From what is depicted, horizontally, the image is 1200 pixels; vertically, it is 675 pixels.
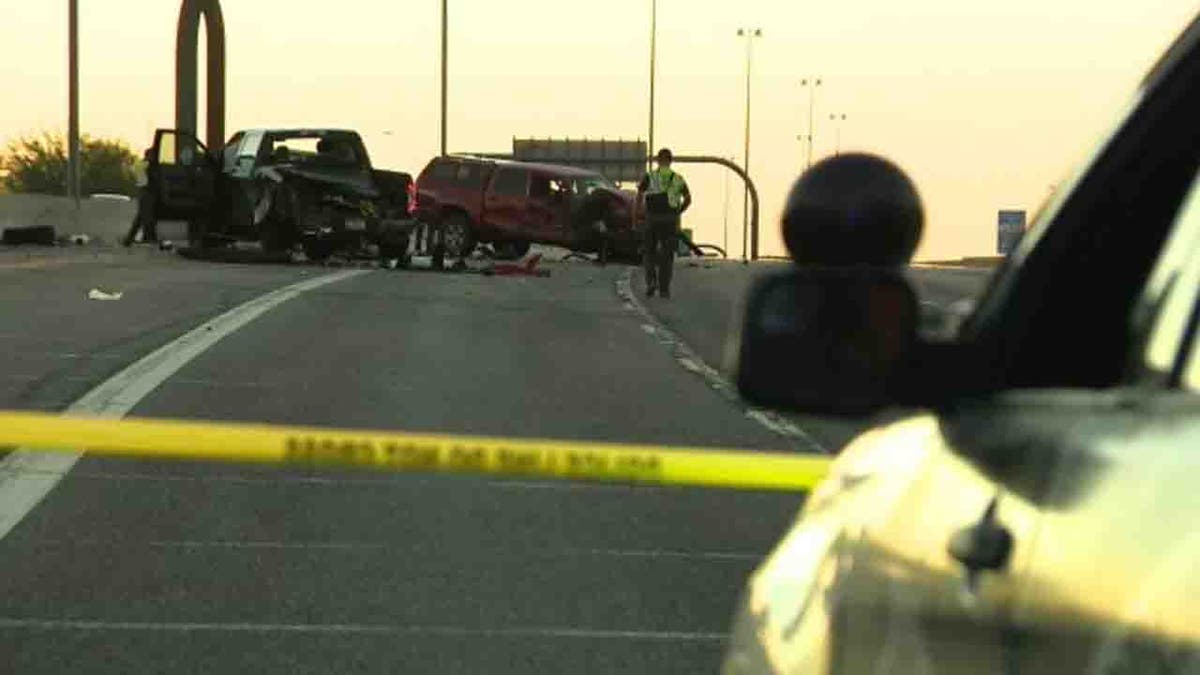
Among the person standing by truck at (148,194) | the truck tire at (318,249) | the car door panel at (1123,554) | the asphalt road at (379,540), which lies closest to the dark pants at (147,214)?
the person standing by truck at (148,194)

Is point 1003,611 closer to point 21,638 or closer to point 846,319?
point 846,319

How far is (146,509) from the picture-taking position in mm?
8070

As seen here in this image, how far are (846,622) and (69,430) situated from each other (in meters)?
2.36

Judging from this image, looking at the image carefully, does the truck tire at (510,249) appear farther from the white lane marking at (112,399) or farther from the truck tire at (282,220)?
the white lane marking at (112,399)

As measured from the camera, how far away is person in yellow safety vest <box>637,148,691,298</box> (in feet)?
75.6

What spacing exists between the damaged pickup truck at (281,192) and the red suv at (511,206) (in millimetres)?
6298

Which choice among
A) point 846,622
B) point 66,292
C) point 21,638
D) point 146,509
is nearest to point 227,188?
point 66,292

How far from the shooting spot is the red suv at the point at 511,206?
121 feet

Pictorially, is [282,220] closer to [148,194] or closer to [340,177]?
[340,177]

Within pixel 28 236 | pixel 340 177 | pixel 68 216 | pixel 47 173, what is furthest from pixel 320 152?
pixel 47 173

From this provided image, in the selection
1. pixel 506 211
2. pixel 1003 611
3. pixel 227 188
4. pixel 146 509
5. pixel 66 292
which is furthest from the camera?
pixel 506 211

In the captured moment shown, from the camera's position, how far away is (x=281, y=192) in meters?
28.8

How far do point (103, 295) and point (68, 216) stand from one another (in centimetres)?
3342

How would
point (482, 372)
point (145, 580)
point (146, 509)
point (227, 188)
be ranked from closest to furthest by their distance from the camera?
1. point (145, 580)
2. point (146, 509)
3. point (482, 372)
4. point (227, 188)
